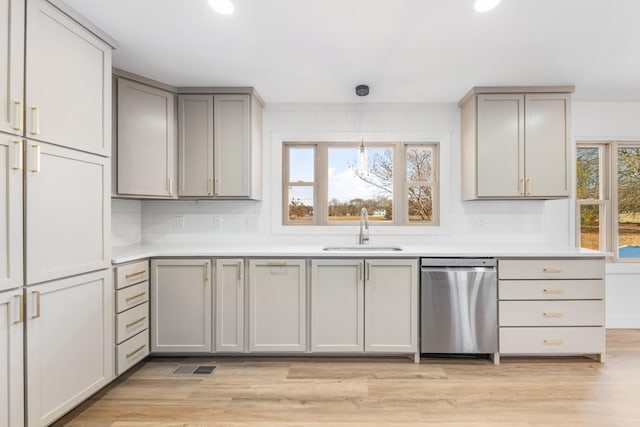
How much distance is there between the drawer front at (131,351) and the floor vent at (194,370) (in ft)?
0.94

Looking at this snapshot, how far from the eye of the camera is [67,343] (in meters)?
1.95

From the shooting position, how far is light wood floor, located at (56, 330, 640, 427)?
2.06m

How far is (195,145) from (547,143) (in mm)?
3159

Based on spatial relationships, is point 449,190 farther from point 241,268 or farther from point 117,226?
point 117,226

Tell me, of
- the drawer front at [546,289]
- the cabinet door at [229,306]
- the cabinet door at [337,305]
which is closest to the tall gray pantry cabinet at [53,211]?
the cabinet door at [229,306]

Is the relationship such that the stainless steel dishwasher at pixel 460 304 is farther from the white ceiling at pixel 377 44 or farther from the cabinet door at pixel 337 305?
the white ceiling at pixel 377 44

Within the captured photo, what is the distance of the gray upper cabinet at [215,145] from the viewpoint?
3.11 metres

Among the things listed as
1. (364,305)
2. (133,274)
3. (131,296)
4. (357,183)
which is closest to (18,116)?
(133,274)

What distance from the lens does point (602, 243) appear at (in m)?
3.64

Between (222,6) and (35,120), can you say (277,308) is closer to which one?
(35,120)

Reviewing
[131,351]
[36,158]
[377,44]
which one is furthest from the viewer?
[131,351]

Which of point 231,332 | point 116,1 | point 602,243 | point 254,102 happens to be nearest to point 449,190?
point 602,243

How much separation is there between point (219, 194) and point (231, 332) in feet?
3.94

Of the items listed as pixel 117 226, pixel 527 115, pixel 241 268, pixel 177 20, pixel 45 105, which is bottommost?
pixel 241 268
